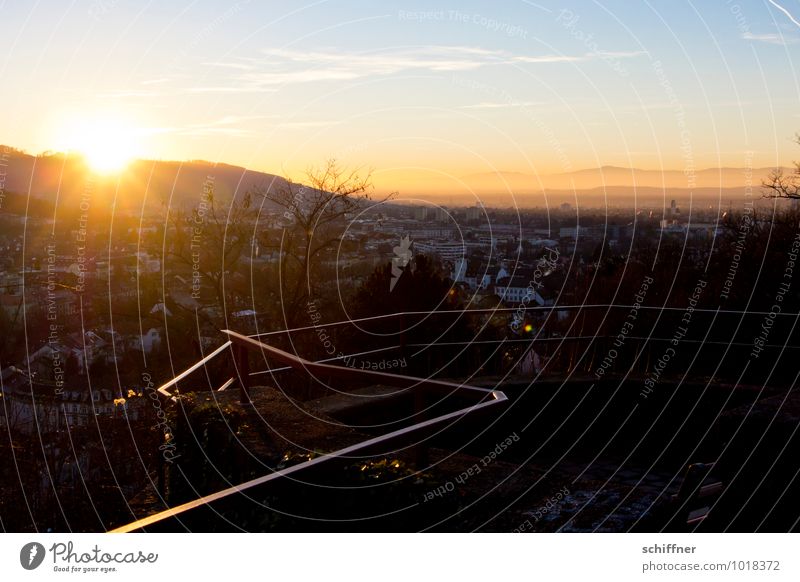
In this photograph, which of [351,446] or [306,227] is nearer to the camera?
[351,446]

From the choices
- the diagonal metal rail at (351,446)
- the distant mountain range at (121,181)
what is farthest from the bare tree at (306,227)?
the diagonal metal rail at (351,446)

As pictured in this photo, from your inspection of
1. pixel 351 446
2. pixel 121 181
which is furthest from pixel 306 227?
pixel 351 446

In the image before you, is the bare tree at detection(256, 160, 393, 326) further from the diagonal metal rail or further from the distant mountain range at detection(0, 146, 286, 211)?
the diagonal metal rail

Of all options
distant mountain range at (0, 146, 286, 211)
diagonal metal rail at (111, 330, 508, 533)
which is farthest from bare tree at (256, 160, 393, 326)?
diagonal metal rail at (111, 330, 508, 533)

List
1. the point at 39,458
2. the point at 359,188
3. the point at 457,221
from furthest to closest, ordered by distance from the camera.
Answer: the point at 359,188, the point at 457,221, the point at 39,458

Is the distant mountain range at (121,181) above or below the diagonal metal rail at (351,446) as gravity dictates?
above

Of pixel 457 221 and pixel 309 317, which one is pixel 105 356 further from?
pixel 457 221

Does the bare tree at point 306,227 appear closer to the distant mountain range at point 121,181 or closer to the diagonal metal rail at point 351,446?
the distant mountain range at point 121,181

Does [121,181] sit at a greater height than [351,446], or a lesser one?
greater

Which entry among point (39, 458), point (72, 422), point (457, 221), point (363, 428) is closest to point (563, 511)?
point (363, 428)

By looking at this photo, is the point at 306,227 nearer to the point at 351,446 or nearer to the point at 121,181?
the point at 121,181

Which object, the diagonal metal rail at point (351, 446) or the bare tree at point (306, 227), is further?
the bare tree at point (306, 227)
